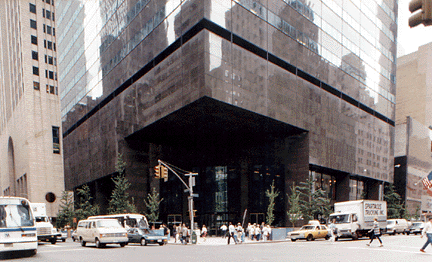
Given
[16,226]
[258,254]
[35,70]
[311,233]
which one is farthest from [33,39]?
[258,254]

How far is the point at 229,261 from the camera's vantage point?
496 inches

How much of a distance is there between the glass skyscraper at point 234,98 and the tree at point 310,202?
143cm

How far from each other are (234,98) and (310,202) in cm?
1502

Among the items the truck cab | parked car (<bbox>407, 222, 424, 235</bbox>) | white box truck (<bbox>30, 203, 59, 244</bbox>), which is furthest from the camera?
parked car (<bbox>407, 222, 424, 235</bbox>)

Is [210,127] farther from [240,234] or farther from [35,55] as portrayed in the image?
[35,55]

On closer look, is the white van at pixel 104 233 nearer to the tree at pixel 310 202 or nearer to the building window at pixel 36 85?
the tree at pixel 310 202

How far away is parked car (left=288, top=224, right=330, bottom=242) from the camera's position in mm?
29062

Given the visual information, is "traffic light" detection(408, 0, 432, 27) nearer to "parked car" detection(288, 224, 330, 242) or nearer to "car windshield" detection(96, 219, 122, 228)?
"car windshield" detection(96, 219, 122, 228)

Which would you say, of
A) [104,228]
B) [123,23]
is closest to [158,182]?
[123,23]

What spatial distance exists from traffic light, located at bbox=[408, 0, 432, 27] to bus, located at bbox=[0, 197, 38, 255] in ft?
51.0

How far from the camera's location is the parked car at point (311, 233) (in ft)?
95.3

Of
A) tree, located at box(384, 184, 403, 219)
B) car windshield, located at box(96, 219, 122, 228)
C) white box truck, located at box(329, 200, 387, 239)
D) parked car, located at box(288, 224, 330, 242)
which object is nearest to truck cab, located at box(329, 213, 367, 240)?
white box truck, located at box(329, 200, 387, 239)

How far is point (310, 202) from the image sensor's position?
3803 centimetres

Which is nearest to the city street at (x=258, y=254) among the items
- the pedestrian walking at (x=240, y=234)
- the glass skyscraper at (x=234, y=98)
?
the pedestrian walking at (x=240, y=234)
